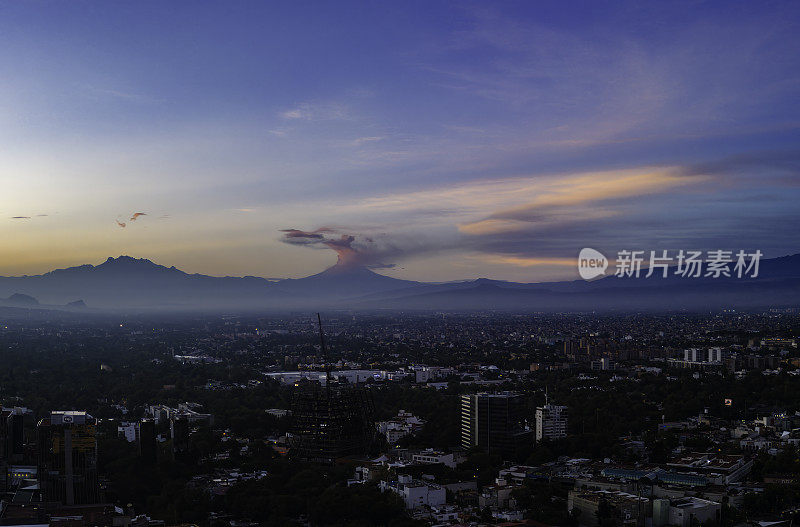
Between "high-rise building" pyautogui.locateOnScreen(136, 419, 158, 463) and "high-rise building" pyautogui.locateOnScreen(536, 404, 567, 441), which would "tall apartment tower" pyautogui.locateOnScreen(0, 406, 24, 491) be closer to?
"high-rise building" pyautogui.locateOnScreen(136, 419, 158, 463)

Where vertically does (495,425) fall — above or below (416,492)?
above

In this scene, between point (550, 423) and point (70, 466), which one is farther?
point (550, 423)

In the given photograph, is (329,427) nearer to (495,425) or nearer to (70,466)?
(495,425)

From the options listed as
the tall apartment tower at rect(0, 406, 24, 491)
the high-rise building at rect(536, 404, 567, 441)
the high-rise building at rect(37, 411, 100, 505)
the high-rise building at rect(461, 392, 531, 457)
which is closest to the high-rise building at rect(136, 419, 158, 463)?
the high-rise building at rect(37, 411, 100, 505)

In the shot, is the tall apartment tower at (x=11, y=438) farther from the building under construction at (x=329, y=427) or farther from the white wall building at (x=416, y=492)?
the white wall building at (x=416, y=492)

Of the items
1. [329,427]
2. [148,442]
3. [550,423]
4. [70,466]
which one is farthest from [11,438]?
[550,423]

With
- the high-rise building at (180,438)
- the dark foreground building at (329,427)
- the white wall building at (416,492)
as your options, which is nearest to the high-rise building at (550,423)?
the dark foreground building at (329,427)
